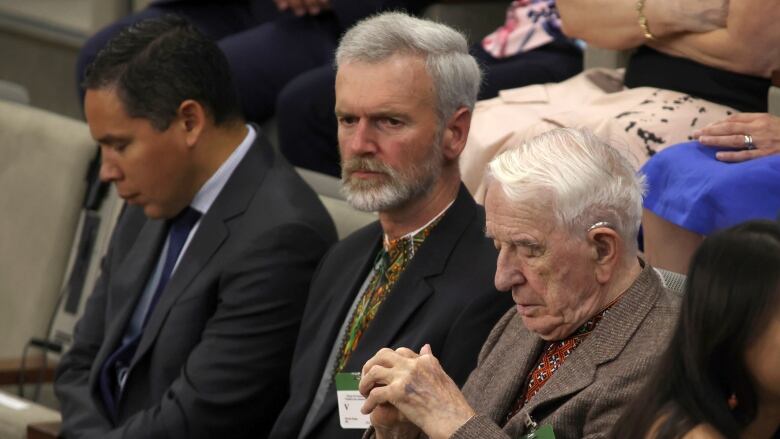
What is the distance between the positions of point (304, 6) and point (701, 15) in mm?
1583

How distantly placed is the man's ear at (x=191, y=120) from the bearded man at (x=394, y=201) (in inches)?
21.0

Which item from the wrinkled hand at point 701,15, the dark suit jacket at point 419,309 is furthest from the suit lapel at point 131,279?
the wrinkled hand at point 701,15

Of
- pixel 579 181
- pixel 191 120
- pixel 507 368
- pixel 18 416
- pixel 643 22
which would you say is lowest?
pixel 18 416

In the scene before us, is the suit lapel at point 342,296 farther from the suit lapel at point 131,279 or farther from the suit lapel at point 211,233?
the suit lapel at point 131,279

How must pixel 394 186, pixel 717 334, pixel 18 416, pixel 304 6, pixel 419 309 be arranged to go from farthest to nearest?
pixel 304 6 < pixel 18 416 < pixel 394 186 < pixel 419 309 < pixel 717 334

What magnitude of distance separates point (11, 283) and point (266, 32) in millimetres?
1118

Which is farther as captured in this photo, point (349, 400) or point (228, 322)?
point (228, 322)

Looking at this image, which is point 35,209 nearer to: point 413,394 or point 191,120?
point 191,120

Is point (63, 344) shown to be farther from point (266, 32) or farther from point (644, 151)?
point (644, 151)

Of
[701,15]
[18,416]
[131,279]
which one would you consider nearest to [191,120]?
[131,279]

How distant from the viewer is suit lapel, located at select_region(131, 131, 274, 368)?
3518mm

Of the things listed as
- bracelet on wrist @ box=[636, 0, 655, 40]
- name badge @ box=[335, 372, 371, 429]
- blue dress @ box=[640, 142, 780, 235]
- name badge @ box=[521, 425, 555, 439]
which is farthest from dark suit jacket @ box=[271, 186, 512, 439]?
bracelet on wrist @ box=[636, 0, 655, 40]

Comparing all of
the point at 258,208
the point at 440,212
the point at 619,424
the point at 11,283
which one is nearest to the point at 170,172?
the point at 258,208

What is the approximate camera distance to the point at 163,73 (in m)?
3.65
